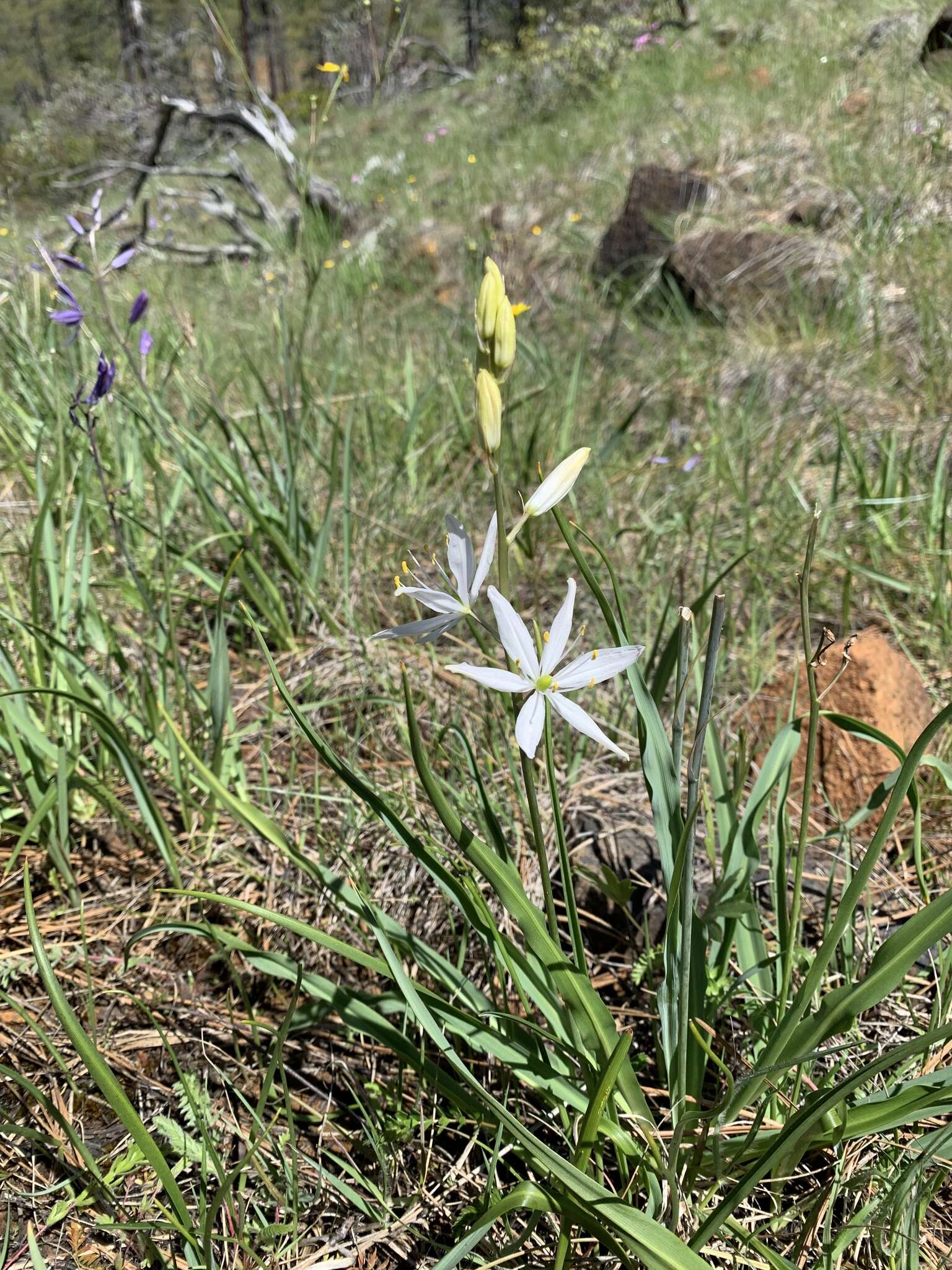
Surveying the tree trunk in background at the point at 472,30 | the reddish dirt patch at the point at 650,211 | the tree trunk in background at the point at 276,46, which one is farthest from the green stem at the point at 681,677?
the tree trunk in background at the point at 276,46

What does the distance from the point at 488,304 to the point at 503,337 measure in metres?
0.03

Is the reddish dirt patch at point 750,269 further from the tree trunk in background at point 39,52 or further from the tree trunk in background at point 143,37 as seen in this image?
the tree trunk in background at point 39,52

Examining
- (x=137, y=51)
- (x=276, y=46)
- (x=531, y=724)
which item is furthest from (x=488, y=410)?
(x=276, y=46)

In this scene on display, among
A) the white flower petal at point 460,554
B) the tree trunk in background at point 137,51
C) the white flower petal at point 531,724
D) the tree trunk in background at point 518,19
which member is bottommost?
the white flower petal at point 531,724

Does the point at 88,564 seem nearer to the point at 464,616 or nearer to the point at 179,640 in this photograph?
the point at 179,640

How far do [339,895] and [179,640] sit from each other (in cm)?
125

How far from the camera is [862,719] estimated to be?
163cm

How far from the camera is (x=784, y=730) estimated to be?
1.21 m

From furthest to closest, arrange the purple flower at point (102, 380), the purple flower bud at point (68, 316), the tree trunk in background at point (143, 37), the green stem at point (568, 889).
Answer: the tree trunk in background at point (143, 37) < the purple flower bud at point (68, 316) < the purple flower at point (102, 380) < the green stem at point (568, 889)

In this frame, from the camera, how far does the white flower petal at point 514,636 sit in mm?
756

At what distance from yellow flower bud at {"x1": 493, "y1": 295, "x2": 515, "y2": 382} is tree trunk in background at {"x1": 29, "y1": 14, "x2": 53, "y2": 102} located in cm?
7366

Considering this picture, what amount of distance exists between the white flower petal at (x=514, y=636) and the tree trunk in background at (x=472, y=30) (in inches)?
1009

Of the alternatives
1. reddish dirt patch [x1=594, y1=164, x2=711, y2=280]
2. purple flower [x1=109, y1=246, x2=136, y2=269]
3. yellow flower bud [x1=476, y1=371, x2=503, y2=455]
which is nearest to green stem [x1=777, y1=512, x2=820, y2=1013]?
yellow flower bud [x1=476, y1=371, x2=503, y2=455]

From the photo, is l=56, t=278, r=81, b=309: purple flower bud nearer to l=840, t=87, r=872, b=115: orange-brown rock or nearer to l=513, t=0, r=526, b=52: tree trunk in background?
l=840, t=87, r=872, b=115: orange-brown rock
